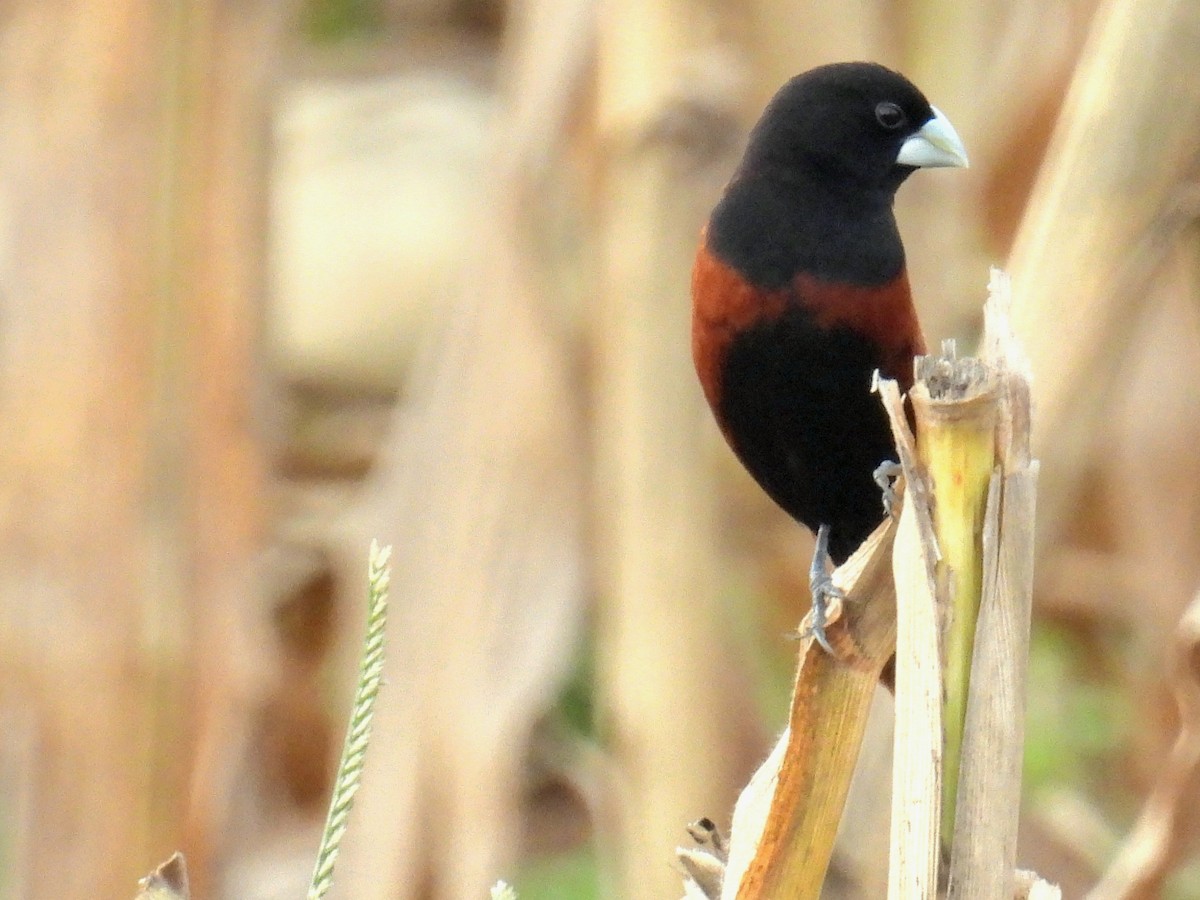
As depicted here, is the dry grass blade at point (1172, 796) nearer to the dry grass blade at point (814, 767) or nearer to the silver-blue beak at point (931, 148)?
the dry grass blade at point (814, 767)

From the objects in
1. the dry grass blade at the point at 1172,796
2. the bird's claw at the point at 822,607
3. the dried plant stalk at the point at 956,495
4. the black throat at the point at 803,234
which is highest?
the black throat at the point at 803,234

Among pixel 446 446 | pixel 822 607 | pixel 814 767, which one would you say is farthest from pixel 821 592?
pixel 446 446

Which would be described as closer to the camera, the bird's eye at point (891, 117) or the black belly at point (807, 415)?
the black belly at point (807, 415)

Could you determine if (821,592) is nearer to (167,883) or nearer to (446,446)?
(167,883)

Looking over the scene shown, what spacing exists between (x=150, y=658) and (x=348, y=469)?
216 centimetres

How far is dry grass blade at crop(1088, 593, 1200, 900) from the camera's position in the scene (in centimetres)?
151

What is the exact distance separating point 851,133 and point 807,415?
0.28 metres

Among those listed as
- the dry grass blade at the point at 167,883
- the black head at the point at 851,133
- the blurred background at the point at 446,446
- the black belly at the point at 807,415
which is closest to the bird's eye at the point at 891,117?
the black head at the point at 851,133

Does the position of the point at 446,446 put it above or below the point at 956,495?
below

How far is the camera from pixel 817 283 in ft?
5.55

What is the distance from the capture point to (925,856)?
1082 millimetres

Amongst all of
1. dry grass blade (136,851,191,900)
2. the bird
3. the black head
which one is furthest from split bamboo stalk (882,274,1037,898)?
the black head

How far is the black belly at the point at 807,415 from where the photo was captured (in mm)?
1715

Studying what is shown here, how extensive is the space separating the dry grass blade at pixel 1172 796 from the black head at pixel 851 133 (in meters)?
0.51
